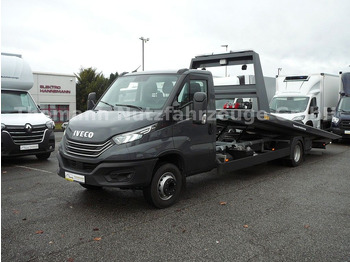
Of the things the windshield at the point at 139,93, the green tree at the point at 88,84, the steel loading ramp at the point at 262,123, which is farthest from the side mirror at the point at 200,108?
the green tree at the point at 88,84

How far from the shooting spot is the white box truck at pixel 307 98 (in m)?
13.2

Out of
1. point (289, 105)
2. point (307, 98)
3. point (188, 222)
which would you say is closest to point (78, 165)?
point (188, 222)

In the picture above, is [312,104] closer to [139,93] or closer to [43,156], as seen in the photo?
[139,93]

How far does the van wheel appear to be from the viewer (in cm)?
524

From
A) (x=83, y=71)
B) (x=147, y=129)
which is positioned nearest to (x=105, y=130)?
(x=147, y=129)

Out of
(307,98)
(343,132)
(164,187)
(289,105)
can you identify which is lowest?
(164,187)

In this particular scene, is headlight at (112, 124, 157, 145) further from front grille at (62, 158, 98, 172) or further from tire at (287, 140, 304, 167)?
tire at (287, 140, 304, 167)

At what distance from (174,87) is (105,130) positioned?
1.40 meters

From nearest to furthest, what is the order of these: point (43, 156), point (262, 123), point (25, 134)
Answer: point (262, 123) < point (25, 134) < point (43, 156)

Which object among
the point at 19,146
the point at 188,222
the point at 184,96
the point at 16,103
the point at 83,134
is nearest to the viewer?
the point at 188,222

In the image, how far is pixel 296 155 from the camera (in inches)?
369

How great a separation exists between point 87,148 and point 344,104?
1304cm

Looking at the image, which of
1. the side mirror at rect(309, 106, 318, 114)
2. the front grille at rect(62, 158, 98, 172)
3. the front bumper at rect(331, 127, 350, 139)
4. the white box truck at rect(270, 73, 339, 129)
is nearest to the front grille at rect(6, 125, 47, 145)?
the front grille at rect(62, 158, 98, 172)

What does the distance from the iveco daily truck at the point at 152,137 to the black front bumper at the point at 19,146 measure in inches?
140
